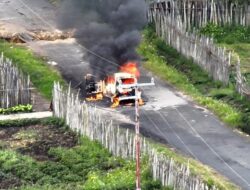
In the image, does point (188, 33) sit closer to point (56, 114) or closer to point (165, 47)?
point (165, 47)

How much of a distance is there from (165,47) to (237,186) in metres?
15.8

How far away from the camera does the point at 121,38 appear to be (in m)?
33.9

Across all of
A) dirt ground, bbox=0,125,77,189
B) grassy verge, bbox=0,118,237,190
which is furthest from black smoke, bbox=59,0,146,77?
grassy verge, bbox=0,118,237,190

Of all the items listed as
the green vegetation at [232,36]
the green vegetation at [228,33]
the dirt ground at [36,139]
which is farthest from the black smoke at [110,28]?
the green vegetation at [228,33]

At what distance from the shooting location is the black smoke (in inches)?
1341

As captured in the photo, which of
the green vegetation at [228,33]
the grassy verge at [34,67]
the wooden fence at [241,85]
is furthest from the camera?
the green vegetation at [228,33]

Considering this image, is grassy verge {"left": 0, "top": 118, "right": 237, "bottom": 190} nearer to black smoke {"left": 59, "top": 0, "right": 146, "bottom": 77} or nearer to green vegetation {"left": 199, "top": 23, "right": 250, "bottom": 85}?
black smoke {"left": 59, "top": 0, "right": 146, "bottom": 77}

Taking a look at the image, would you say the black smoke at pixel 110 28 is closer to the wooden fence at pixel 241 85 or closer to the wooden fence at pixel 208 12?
the wooden fence at pixel 241 85

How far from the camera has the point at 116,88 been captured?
Answer: 32.0 m

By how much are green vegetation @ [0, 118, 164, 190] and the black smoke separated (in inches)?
258

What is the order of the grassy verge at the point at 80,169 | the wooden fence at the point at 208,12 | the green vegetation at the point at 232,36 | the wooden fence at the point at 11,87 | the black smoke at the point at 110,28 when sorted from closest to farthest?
the grassy verge at the point at 80,169 → the wooden fence at the point at 11,87 → the black smoke at the point at 110,28 → the green vegetation at the point at 232,36 → the wooden fence at the point at 208,12

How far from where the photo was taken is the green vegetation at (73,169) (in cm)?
2423

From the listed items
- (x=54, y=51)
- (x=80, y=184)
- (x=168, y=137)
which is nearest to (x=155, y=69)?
(x=54, y=51)

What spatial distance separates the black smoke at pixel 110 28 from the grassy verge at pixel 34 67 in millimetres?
2095
